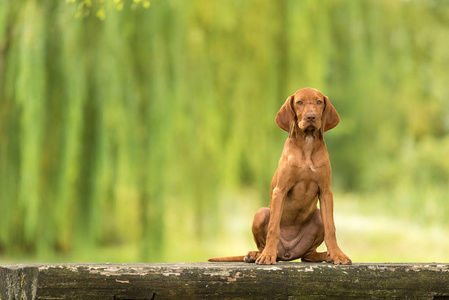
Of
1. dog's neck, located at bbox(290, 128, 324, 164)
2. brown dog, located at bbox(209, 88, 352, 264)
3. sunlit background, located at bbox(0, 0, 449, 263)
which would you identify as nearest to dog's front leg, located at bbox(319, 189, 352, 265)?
brown dog, located at bbox(209, 88, 352, 264)

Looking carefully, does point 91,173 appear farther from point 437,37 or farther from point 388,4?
point 437,37

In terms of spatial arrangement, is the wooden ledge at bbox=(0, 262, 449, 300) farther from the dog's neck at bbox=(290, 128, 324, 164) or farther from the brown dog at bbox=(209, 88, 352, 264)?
the dog's neck at bbox=(290, 128, 324, 164)

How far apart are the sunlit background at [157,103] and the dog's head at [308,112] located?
2.56 metres

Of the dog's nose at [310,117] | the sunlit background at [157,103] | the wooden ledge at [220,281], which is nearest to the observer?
the wooden ledge at [220,281]

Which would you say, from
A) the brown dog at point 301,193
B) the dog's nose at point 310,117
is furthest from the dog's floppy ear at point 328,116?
the dog's nose at point 310,117

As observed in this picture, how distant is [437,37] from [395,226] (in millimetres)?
3618

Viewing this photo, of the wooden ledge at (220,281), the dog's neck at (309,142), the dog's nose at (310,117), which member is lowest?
the wooden ledge at (220,281)

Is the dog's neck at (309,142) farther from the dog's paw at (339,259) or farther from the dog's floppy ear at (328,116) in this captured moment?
the dog's paw at (339,259)

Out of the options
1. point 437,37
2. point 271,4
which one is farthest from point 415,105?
point 271,4

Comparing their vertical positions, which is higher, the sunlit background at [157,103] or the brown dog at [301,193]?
the sunlit background at [157,103]

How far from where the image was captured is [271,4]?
335 inches

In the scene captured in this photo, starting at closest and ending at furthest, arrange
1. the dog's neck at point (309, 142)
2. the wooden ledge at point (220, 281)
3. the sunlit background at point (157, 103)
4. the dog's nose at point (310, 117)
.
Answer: the wooden ledge at point (220, 281) → the dog's nose at point (310, 117) → the dog's neck at point (309, 142) → the sunlit background at point (157, 103)

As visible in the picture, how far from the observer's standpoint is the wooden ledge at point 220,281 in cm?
247

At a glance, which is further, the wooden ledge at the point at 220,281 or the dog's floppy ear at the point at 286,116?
the dog's floppy ear at the point at 286,116
